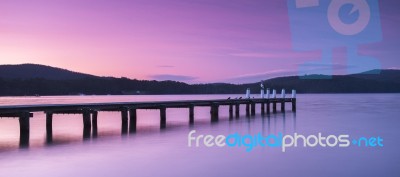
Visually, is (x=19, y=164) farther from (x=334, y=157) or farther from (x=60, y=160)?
(x=334, y=157)

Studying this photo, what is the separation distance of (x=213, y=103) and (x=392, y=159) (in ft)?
88.1

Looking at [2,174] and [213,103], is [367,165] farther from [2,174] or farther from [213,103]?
[213,103]

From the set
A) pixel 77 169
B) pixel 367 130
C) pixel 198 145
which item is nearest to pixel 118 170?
pixel 77 169

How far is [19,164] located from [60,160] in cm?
136

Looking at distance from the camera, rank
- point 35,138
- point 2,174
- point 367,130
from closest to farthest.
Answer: point 2,174
point 35,138
point 367,130

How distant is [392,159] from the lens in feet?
63.6

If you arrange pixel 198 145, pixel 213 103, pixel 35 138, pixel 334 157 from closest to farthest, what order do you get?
pixel 334 157 → pixel 198 145 → pixel 35 138 → pixel 213 103

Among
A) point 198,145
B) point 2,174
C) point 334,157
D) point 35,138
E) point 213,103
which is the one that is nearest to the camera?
point 2,174

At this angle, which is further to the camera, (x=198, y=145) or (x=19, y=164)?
(x=198, y=145)

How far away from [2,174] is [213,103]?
101 ft

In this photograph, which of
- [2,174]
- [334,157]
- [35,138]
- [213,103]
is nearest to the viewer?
[2,174]

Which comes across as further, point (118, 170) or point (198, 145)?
point (198, 145)

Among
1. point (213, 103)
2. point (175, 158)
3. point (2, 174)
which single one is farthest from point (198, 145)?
point (213, 103)

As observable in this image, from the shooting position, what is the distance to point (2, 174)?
15.7m
